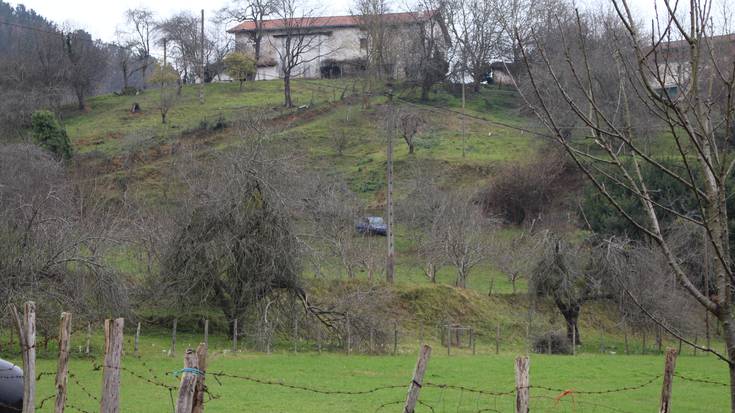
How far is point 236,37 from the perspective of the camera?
9119 centimetres

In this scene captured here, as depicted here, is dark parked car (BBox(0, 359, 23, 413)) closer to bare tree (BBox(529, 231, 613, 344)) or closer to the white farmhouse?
bare tree (BBox(529, 231, 613, 344))

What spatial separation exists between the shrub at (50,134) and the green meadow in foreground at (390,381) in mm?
27625

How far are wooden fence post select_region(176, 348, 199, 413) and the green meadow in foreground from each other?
565 centimetres

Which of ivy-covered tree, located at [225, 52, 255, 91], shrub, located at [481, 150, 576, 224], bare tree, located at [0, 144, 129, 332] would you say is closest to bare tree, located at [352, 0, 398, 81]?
ivy-covered tree, located at [225, 52, 255, 91]

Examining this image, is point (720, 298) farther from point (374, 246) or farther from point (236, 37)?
point (236, 37)

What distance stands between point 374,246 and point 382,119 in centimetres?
2405

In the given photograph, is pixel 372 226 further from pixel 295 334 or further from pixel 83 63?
pixel 83 63

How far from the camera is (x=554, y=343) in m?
31.8

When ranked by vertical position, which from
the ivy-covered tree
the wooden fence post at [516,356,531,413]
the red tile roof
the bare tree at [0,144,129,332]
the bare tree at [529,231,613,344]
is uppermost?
the red tile roof

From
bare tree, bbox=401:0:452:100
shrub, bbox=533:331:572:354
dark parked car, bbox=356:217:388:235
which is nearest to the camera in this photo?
shrub, bbox=533:331:572:354

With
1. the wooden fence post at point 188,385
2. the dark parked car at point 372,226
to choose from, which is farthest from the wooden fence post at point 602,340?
the wooden fence post at point 188,385

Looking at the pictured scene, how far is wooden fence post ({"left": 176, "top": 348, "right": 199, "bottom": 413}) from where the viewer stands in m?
6.73

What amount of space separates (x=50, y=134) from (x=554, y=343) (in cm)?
3517

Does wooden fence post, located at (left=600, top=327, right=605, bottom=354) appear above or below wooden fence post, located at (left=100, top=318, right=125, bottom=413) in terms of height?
below
